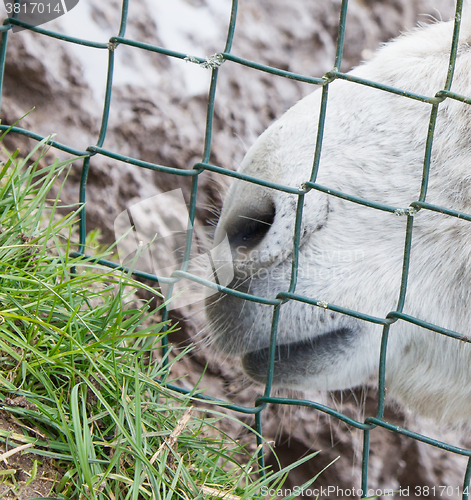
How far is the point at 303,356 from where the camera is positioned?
3.83ft

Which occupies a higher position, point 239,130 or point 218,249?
point 239,130

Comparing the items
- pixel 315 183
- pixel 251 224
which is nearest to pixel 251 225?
pixel 251 224

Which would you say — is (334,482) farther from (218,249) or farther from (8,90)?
(8,90)

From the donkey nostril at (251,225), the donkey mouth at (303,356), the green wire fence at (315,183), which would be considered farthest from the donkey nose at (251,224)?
the donkey mouth at (303,356)

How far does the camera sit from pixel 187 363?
195cm

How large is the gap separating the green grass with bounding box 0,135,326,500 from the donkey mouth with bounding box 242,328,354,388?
9.0 inches

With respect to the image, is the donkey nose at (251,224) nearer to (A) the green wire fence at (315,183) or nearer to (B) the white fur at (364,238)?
(B) the white fur at (364,238)

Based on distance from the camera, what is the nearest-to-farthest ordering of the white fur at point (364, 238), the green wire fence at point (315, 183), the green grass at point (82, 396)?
the green grass at point (82, 396)
the green wire fence at point (315, 183)
the white fur at point (364, 238)

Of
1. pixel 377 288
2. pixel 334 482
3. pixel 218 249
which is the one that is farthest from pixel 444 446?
pixel 334 482

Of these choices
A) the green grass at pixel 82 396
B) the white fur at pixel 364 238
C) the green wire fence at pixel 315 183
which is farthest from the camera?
the white fur at pixel 364 238

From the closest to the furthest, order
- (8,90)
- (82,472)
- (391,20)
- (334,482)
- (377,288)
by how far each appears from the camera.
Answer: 1. (82,472)
2. (377,288)
3. (8,90)
4. (334,482)
5. (391,20)

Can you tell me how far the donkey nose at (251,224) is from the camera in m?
1.13

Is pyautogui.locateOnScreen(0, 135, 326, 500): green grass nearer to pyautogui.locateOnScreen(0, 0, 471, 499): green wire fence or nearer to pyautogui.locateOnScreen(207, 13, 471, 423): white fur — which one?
pyautogui.locateOnScreen(0, 0, 471, 499): green wire fence

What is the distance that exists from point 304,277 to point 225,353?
0.80 ft
